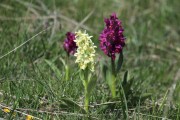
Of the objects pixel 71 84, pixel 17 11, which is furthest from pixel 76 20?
pixel 71 84

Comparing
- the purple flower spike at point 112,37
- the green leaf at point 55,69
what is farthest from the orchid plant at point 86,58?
the green leaf at point 55,69

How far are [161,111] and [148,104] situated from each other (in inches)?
8.2

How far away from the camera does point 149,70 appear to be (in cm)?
448

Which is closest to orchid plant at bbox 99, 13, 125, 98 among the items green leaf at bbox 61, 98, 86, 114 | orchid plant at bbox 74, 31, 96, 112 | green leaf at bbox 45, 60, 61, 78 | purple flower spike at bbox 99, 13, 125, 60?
purple flower spike at bbox 99, 13, 125, 60

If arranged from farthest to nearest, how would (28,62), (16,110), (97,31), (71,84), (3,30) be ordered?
(97,31)
(3,30)
(28,62)
(71,84)
(16,110)

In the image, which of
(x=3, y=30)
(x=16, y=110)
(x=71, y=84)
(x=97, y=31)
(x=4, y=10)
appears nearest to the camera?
(x=16, y=110)

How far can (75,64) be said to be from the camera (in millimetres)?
4230

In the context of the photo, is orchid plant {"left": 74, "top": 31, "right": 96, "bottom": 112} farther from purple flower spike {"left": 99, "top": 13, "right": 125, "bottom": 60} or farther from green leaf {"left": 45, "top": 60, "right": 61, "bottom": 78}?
green leaf {"left": 45, "top": 60, "right": 61, "bottom": 78}

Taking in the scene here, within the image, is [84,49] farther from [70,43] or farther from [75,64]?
[75,64]

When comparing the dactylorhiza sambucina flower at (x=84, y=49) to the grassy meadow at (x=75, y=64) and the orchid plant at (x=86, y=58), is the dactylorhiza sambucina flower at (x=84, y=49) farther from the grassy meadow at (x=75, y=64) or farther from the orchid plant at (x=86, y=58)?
the grassy meadow at (x=75, y=64)

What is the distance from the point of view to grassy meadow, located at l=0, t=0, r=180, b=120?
3.11 metres

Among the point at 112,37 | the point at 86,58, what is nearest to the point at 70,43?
the point at 112,37

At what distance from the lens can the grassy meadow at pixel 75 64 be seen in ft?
10.2

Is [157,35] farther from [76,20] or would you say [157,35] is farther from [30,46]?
[30,46]
